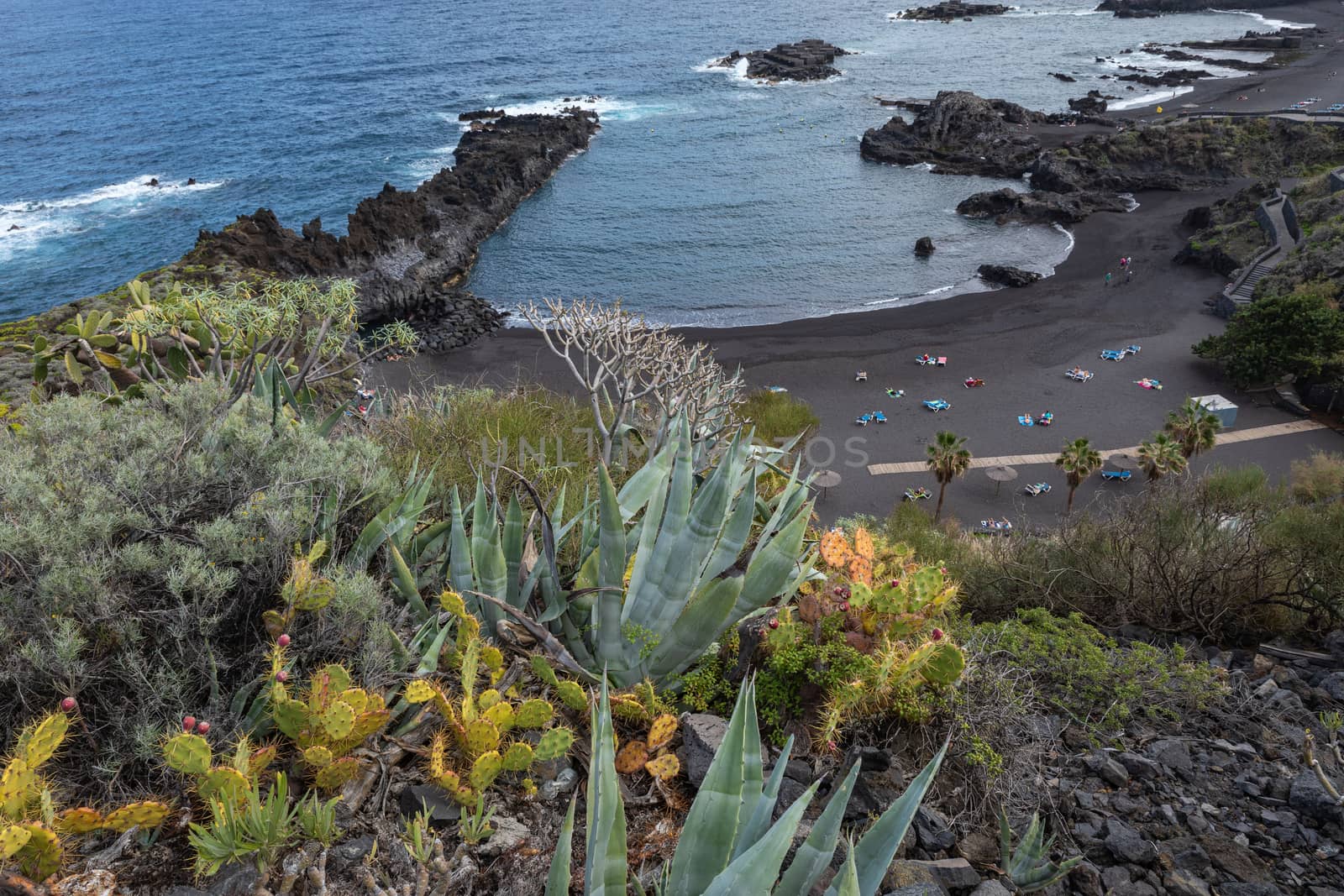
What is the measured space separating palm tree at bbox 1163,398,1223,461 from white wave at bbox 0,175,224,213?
178 feet

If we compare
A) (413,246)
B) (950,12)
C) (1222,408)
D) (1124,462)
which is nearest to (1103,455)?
(1124,462)

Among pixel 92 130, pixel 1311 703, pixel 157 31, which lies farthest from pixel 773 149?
pixel 157 31

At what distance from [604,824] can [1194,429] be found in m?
24.3

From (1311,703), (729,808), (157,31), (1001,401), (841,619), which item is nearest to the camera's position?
(729,808)

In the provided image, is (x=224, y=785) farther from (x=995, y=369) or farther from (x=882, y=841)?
(x=995, y=369)

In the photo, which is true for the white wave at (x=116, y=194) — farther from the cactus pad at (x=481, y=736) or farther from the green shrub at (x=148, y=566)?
the cactus pad at (x=481, y=736)

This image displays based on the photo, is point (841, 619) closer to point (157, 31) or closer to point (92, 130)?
point (92, 130)

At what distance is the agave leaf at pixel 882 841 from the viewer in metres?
2.49

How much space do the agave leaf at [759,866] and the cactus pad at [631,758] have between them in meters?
1.31

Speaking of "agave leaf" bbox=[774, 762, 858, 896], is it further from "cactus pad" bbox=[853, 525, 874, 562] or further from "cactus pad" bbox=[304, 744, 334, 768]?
"cactus pad" bbox=[853, 525, 874, 562]

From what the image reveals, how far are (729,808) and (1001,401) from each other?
27.9 meters

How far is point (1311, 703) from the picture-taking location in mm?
5656

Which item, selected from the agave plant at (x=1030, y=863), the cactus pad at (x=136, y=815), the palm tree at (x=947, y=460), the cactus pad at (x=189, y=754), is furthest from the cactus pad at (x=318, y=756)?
the palm tree at (x=947, y=460)

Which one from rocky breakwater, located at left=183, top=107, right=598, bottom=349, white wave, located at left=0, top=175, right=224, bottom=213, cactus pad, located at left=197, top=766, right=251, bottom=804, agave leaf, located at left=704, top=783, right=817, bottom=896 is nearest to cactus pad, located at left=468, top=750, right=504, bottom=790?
cactus pad, located at left=197, top=766, right=251, bottom=804
